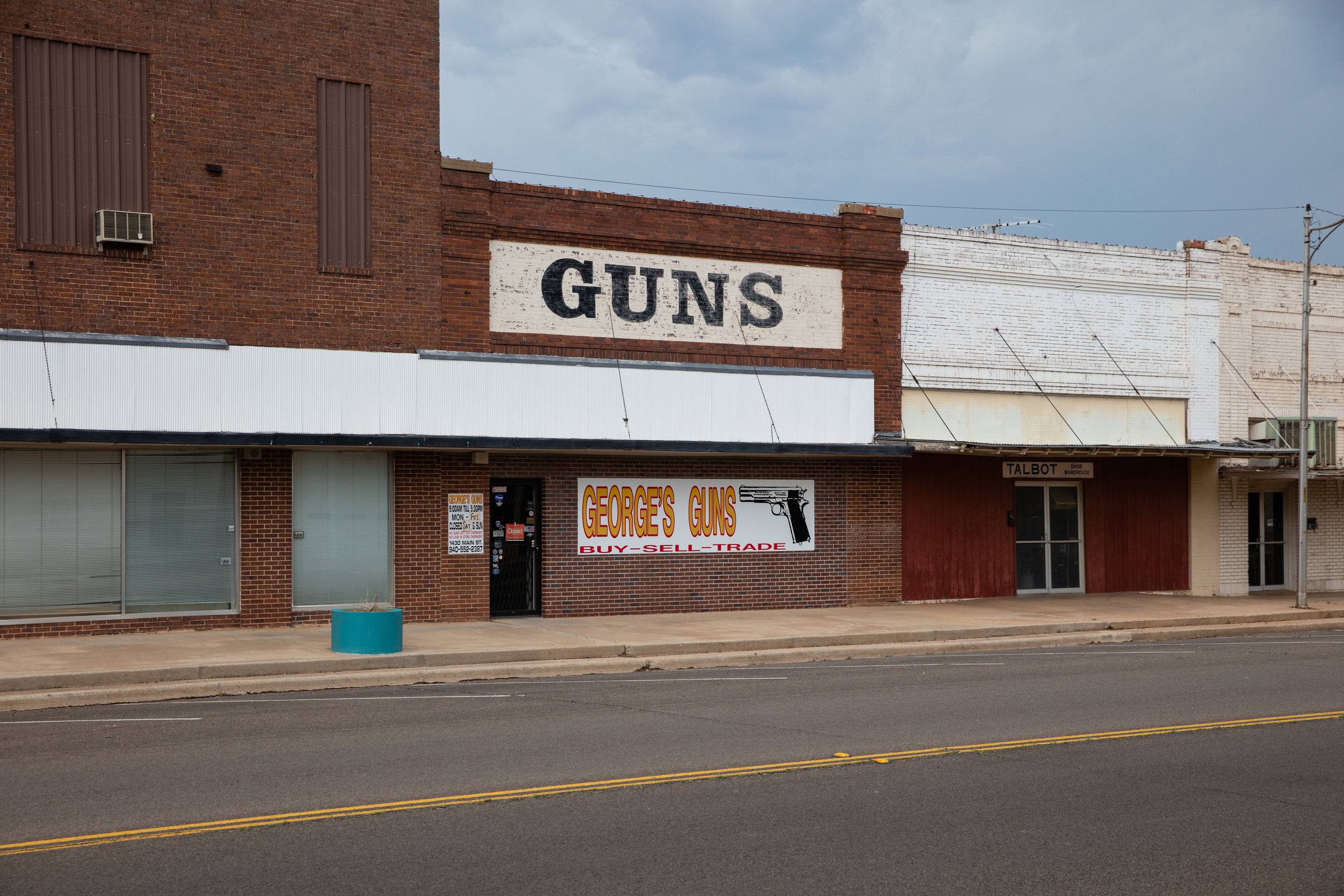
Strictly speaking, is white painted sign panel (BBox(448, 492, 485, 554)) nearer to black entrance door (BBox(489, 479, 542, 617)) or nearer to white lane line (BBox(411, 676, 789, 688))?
black entrance door (BBox(489, 479, 542, 617))

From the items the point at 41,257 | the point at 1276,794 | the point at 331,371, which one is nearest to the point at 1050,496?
the point at 331,371

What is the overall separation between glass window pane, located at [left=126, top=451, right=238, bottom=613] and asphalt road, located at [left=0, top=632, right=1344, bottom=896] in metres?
5.25

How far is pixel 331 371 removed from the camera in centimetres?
1842

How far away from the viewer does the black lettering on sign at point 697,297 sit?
21500 millimetres

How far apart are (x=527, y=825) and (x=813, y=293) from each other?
16456 millimetres

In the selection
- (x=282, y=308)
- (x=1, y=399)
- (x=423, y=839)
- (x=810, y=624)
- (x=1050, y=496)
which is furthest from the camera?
(x=1050, y=496)

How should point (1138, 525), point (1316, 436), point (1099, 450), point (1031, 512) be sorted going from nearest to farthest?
point (1099, 450), point (1031, 512), point (1138, 525), point (1316, 436)

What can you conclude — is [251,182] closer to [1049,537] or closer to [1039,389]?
[1039,389]

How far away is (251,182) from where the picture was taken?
18172 millimetres

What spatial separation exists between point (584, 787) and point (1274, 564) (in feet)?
81.1

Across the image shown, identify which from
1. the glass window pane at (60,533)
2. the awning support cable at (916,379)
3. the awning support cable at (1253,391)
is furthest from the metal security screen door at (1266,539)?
the glass window pane at (60,533)

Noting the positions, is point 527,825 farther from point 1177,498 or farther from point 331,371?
point 1177,498

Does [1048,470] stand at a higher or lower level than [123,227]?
lower

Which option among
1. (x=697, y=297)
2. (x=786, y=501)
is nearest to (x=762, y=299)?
(x=697, y=297)
